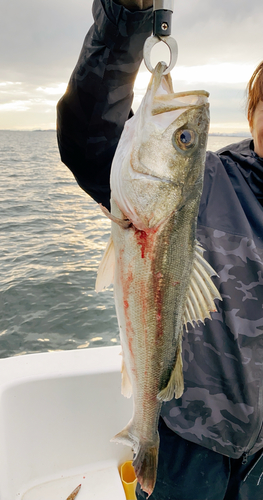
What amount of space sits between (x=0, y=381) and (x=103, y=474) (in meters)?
1.24

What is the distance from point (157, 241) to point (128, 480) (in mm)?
2625

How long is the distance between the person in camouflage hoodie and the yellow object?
3.75ft

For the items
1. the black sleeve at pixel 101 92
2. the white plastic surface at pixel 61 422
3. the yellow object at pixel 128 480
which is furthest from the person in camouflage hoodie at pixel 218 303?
the yellow object at pixel 128 480

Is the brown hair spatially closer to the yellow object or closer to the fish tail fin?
the fish tail fin

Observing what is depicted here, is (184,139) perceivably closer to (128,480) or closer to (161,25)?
(161,25)

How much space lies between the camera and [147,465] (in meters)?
1.49

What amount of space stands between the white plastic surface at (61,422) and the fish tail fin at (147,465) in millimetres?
1353

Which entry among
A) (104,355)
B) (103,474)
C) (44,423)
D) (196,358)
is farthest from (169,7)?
(103,474)

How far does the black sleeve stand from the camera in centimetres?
129

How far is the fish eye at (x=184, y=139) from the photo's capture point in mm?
1229

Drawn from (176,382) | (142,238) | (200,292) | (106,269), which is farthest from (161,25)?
(176,382)

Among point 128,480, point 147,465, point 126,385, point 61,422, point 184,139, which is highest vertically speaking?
point 184,139

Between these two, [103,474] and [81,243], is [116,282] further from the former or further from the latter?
[81,243]

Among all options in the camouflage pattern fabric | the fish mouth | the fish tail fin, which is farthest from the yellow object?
the fish mouth
